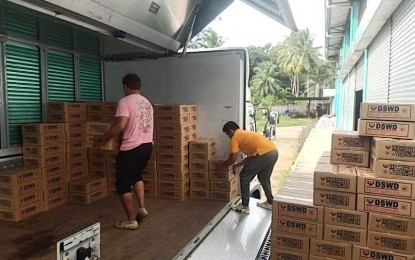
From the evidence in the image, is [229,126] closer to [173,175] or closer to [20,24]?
[173,175]

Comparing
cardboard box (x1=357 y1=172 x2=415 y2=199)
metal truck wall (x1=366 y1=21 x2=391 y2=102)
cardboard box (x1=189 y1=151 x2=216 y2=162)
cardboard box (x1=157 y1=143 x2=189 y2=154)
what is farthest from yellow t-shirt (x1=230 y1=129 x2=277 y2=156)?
metal truck wall (x1=366 y1=21 x2=391 y2=102)

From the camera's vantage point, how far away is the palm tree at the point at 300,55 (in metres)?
39.4

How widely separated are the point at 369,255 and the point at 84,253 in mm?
1907

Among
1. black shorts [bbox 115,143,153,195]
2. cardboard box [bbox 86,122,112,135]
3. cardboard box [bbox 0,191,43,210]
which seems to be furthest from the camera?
cardboard box [bbox 86,122,112,135]

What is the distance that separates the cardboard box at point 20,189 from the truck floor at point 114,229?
11.4 inches

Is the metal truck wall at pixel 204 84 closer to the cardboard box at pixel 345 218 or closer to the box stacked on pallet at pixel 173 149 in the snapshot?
the box stacked on pallet at pixel 173 149

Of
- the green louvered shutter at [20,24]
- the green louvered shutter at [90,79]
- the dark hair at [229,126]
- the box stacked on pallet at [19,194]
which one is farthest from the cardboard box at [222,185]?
the green louvered shutter at [20,24]

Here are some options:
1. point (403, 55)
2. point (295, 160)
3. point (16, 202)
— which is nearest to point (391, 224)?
point (403, 55)

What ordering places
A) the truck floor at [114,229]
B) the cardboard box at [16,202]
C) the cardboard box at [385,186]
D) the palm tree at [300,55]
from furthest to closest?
the palm tree at [300,55]
the cardboard box at [16,202]
the truck floor at [114,229]
the cardboard box at [385,186]

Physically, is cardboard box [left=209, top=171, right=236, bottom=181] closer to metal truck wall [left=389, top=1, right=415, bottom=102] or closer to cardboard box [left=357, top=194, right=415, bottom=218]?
cardboard box [left=357, top=194, right=415, bottom=218]

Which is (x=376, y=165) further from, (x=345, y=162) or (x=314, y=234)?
(x=314, y=234)

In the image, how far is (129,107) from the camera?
3.13 metres

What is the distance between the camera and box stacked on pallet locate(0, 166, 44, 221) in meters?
3.37

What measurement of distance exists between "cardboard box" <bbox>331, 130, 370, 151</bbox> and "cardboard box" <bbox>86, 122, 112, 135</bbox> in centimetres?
239
